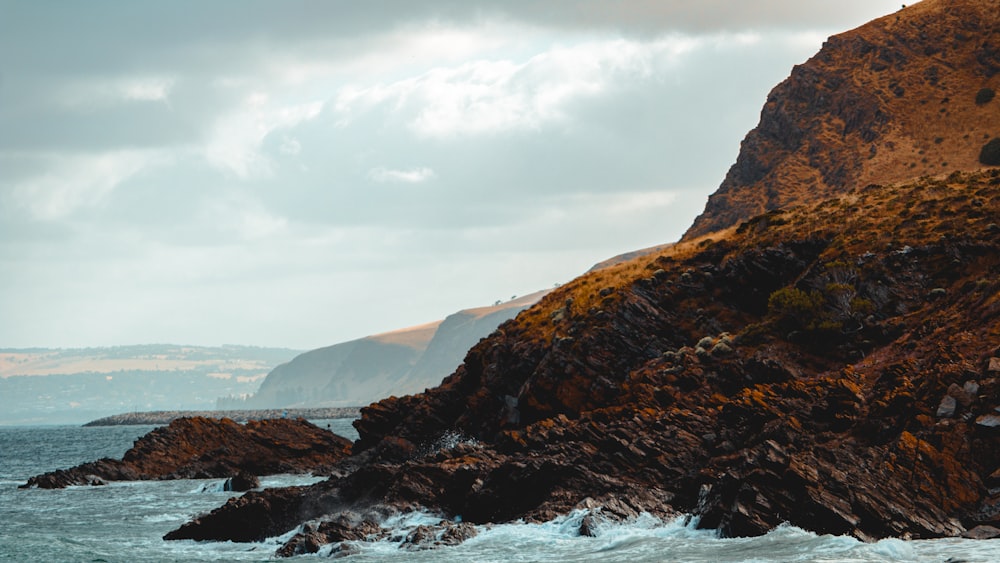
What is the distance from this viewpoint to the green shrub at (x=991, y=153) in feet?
381

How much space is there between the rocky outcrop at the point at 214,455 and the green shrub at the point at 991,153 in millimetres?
81887

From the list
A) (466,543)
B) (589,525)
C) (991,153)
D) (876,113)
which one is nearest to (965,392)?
(589,525)

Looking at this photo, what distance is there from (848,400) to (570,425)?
59.8 feet

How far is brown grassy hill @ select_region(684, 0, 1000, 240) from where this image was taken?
127m

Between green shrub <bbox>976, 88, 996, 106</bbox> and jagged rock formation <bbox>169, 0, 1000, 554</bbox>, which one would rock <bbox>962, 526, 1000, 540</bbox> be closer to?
jagged rock formation <bbox>169, 0, 1000, 554</bbox>

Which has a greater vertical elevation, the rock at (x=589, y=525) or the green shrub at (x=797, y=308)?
the green shrub at (x=797, y=308)

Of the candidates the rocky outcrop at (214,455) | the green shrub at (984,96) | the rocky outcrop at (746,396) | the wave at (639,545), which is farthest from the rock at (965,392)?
the green shrub at (984,96)

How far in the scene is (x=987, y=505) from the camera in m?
39.8

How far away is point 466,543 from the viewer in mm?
47156

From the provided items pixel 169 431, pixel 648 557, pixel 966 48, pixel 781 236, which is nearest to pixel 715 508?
pixel 648 557

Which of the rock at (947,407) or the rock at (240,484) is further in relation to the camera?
the rock at (240,484)

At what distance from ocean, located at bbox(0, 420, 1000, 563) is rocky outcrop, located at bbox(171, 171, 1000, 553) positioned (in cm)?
156

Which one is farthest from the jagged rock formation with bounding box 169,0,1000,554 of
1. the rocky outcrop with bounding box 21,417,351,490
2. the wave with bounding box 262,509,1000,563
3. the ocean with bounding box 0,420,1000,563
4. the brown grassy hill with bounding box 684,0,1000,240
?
the brown grassy hill with bounding box 684,0,1000,240

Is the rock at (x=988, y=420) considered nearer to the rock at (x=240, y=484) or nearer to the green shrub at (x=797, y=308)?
the green shrub at (x=797, y=308)
